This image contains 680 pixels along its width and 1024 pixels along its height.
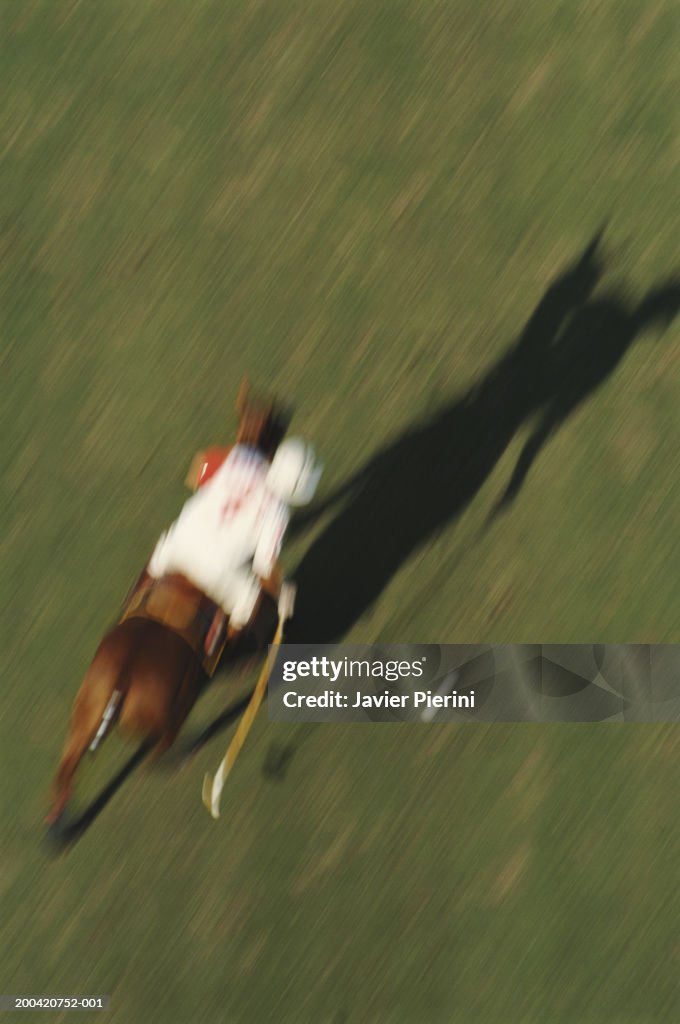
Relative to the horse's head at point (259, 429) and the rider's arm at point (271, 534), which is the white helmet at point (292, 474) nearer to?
the rider's arm at point (271, 534)

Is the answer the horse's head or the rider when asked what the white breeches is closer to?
the rider

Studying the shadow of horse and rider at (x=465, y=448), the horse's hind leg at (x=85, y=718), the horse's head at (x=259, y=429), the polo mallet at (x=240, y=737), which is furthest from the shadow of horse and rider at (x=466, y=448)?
the horse's hind leg at (x=85, y=718)

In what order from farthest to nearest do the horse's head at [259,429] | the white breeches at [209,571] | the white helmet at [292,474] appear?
the horse's head at [259,429]
the white breeches at [209,571]
the white helmet at [292,474]

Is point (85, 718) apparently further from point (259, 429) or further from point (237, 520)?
point (259, 429)

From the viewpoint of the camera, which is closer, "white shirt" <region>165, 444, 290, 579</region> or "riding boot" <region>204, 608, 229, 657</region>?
"white shirt" <region>165, 444, 290, 579</region>

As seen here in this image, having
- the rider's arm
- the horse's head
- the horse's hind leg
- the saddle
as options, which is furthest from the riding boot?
the horse's head

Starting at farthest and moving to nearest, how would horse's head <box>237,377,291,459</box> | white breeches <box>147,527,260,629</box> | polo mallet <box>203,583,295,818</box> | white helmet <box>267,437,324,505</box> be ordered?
polo mallet <box>203,583,295,818</box>, horse's head <box>237,377,291,459</box>, white breeches <box>147,527,260,629</box>, white helmet <box>267,437,324,505</box>

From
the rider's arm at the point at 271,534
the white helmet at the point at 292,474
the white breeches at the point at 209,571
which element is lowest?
the white breeches at the point at 209,571

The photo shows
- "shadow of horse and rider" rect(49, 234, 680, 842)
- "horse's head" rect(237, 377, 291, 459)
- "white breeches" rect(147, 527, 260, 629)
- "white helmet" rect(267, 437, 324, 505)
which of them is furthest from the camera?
"shadow of horse and rider" rect(49, 234, 680, 842)
